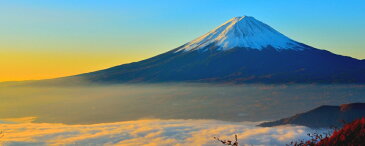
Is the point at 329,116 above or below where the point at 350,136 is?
below

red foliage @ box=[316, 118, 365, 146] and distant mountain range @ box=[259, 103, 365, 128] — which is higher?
red foliage @ box=[316, 118, 365, 146]

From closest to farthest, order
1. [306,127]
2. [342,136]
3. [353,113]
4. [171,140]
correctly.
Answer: [342,136]
[171,140]
[353,113]
[306,127]

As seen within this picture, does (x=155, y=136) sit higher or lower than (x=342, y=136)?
lower

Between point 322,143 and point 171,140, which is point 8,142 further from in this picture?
point 322,143

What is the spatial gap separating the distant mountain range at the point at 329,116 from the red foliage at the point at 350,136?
60157mm

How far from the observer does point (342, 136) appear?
950 cm

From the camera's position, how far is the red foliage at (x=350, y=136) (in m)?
9.43

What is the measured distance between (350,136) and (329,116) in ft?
227

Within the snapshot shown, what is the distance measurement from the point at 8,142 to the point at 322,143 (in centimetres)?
4744

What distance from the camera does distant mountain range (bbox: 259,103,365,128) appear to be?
69.5 metres

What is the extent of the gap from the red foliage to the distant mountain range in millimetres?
60157

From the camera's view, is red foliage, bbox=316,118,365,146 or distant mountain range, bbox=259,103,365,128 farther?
distant mountain range, bbox=259,103,365,128

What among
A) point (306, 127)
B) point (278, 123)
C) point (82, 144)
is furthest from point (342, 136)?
point (278, 123)

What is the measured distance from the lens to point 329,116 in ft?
246
